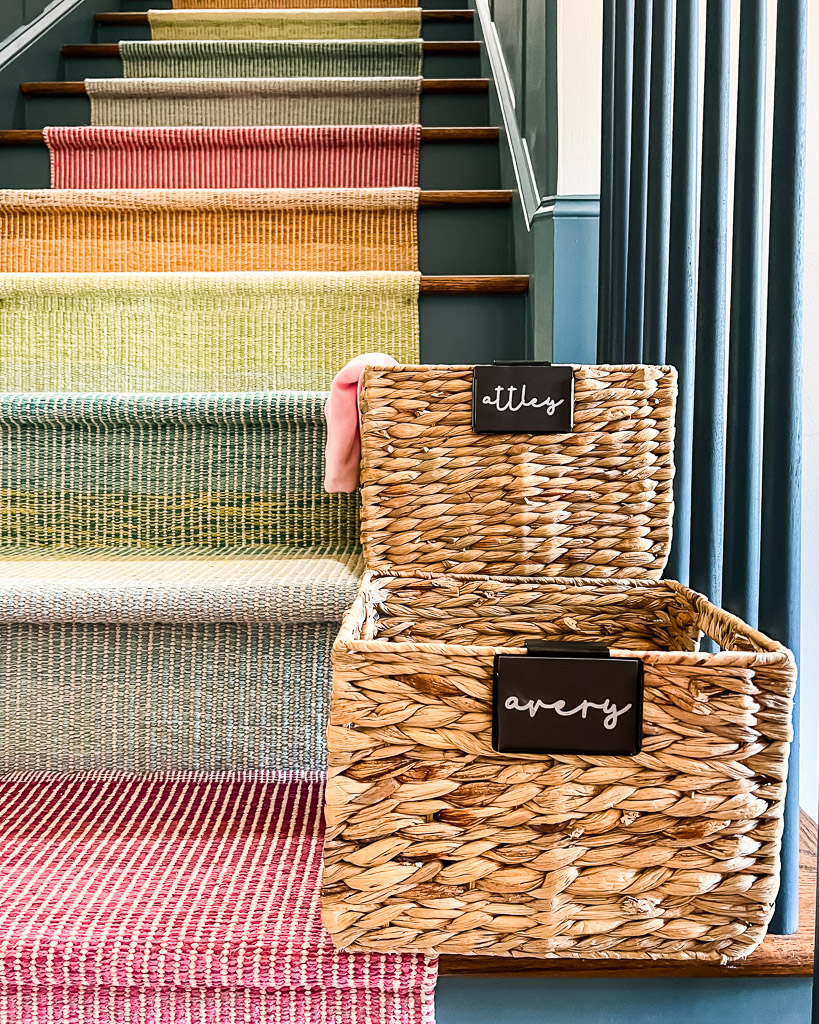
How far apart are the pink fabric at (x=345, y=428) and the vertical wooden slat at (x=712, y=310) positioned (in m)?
0.33

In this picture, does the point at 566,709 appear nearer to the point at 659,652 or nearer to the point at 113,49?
the point at 659,652

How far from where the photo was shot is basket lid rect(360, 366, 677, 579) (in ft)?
2.81

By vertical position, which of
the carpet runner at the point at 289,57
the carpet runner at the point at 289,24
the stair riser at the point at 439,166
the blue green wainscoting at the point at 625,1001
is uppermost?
the carpet runner at the point at 289,24

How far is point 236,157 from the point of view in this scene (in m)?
1.80

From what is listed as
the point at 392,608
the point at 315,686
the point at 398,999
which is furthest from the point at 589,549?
the point at 398,999

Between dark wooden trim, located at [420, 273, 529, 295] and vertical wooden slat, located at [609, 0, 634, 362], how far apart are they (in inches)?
10.3

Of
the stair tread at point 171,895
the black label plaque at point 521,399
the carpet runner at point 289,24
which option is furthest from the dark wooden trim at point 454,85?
the stair tread at point 171,895

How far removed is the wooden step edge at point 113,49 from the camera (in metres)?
2.27

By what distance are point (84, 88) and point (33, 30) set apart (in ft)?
0.92

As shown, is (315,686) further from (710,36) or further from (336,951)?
(710,36)

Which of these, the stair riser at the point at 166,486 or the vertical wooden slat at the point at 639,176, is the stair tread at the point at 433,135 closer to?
the vertical wooden slat at the point at 639,176

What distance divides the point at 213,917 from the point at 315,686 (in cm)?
30

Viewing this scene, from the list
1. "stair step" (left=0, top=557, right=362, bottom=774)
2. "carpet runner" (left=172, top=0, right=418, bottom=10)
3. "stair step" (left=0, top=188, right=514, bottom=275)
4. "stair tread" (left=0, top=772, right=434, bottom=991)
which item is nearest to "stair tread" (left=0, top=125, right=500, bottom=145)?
"stair step" (left=0, top=188, right=514, bottom=275)

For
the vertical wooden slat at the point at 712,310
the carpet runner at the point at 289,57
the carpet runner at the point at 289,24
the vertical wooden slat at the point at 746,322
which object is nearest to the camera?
the vertical wooden slat at the point at 746,322
